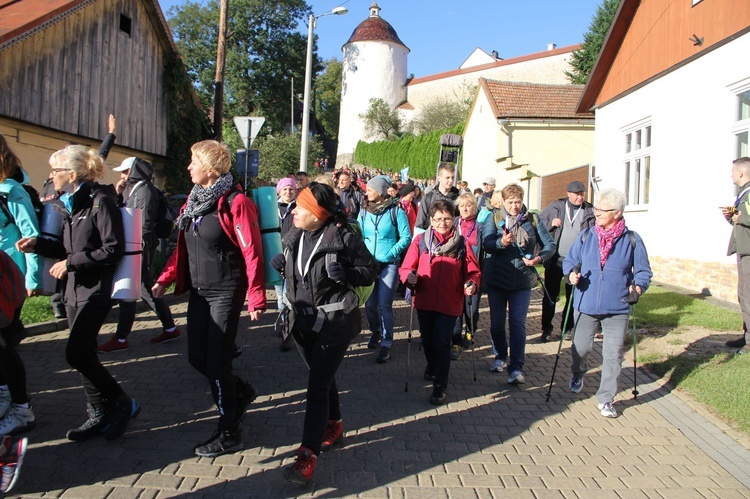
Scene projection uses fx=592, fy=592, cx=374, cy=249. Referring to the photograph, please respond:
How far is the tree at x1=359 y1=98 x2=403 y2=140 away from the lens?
206 feet

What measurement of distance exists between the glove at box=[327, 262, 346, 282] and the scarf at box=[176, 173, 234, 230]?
89cm

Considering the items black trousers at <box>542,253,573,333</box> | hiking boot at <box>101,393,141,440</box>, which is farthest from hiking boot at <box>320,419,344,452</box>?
black trousers at <box>542,253,573,333</box>

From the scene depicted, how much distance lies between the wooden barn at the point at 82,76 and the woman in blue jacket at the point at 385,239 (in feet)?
26.2

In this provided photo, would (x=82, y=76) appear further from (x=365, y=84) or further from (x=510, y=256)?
(x=365, y=84)

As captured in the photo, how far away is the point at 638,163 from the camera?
14.0 m

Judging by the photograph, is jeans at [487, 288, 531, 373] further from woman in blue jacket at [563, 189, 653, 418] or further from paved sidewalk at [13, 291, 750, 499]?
woman in blue jacket at [563, 189, 653, 418]

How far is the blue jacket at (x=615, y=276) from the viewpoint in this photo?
500 centimetres

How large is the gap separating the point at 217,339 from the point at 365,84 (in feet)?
211

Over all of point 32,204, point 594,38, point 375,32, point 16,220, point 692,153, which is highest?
point 375,32

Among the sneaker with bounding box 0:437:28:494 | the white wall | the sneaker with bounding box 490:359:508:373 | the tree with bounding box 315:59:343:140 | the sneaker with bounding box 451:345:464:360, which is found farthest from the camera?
the tree with bounding box 315:59:343:140

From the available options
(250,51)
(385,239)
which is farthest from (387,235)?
(250,51)

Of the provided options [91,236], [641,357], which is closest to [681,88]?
[641,357]

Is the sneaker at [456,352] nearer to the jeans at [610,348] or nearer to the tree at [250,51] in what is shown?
the jeans at [610,348]

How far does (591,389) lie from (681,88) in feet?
27.2
